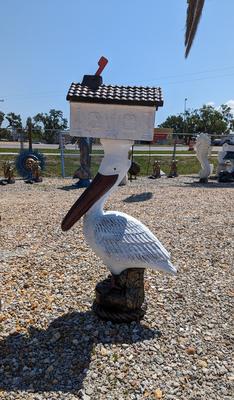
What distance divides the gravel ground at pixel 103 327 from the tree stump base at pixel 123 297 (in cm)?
10

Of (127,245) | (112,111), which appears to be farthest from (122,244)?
(112,111)

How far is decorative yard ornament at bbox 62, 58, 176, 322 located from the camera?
328 cm

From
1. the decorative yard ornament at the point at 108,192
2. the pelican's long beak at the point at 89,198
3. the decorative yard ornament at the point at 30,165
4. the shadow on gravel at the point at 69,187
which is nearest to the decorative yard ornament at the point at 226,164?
the shadow on gravel at the point at 69,187

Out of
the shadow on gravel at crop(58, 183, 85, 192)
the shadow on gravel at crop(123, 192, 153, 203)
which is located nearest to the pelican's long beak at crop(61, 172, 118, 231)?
the shadow on gravel at crop(123, 192, 153, 203)

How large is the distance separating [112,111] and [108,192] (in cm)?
71

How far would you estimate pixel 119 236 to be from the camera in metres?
3.31

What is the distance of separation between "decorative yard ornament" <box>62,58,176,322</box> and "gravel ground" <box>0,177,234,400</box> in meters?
0.32

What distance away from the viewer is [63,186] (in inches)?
501

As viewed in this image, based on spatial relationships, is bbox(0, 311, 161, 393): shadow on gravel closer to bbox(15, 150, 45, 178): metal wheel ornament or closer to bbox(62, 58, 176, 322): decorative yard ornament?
bbox(62, 58, 176, 322): decorative yard ornament

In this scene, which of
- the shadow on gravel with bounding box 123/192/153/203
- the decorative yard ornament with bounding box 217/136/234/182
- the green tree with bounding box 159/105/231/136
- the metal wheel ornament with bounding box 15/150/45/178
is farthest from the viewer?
the green tree with bounding box 159/105/231/136

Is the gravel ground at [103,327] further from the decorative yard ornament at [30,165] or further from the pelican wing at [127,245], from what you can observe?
the decorative yard ornament at [30,165]

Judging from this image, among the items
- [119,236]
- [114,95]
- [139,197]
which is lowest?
[139,197]

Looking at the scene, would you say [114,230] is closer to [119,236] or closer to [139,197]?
[119,236]

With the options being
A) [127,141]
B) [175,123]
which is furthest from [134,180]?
[175,123]
